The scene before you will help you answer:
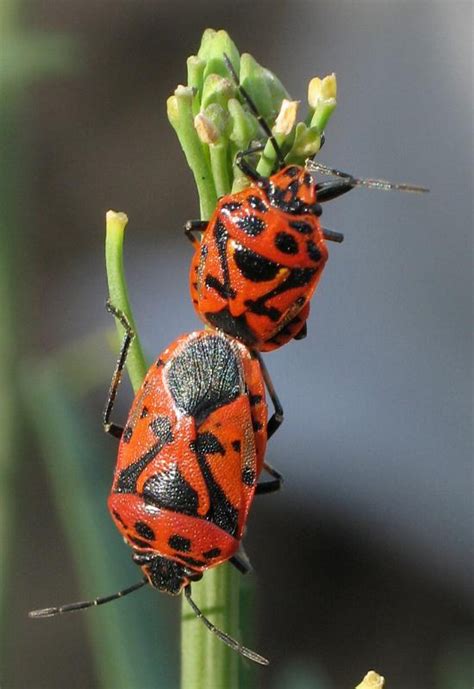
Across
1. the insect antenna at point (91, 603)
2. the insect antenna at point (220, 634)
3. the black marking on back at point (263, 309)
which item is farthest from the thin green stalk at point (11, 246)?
the black marking on back at point (263, 309)

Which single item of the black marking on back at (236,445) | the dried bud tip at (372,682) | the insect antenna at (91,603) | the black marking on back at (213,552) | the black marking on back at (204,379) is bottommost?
the insect antenna at (91,603)

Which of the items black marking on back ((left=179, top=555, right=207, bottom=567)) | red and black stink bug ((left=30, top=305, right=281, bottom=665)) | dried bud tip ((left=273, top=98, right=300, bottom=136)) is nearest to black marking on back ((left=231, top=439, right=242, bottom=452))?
red and black stink bug ((left=30, top=305, right=281, bottom=665))

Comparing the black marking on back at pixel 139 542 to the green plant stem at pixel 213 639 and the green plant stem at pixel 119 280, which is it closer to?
the green plant stem at pixel 213 639

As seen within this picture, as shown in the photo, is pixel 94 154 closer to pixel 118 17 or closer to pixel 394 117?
pixel 118 17

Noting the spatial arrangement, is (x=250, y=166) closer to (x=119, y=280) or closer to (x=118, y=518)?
(x=119, y=280)

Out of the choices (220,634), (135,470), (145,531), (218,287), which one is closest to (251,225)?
(218,287)

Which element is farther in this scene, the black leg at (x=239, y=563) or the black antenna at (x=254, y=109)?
the black leg at (x=239, y=563)
